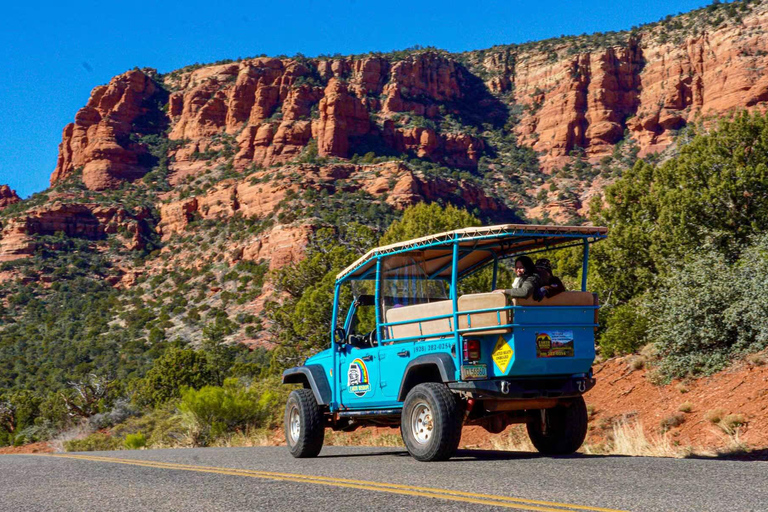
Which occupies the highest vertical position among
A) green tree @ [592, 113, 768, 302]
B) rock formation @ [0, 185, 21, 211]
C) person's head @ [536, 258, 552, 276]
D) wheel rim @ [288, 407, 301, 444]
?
rock formation @ [0, 185, 21, 211]

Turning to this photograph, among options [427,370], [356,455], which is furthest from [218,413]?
[427,370]

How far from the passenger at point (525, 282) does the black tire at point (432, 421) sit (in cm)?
134

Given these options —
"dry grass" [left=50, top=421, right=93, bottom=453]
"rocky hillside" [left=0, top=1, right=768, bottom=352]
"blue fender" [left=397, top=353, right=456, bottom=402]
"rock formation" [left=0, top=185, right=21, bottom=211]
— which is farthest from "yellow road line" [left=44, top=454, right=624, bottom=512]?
"rock formation" [left=0, top=185, right=21, bottom=211]

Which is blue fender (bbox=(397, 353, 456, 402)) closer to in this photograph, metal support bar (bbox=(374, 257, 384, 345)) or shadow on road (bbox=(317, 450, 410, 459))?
metal support bar (bbox=(374, 257, 384, 345))

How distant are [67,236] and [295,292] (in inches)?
3028

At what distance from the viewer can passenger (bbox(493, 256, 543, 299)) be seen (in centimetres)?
882

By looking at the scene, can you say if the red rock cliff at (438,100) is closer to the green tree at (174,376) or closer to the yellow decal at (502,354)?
the green tree at (174,376)

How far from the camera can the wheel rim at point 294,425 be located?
11680mm

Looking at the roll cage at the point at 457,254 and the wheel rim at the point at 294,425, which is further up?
the roll cage at the point at 457,254

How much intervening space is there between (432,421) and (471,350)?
925 millimetres

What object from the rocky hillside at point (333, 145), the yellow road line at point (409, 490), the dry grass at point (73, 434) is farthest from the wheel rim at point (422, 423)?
the rocky hillside at point (333, 145)

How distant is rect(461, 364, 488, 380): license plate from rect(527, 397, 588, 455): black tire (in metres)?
1.49

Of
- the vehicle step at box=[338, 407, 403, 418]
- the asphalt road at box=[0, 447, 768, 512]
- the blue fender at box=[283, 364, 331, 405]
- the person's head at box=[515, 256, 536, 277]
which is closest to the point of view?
the asphalt road at box=[0, 447, 768, 512]

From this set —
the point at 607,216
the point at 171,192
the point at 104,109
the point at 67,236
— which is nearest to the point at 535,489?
the point at 607,216
